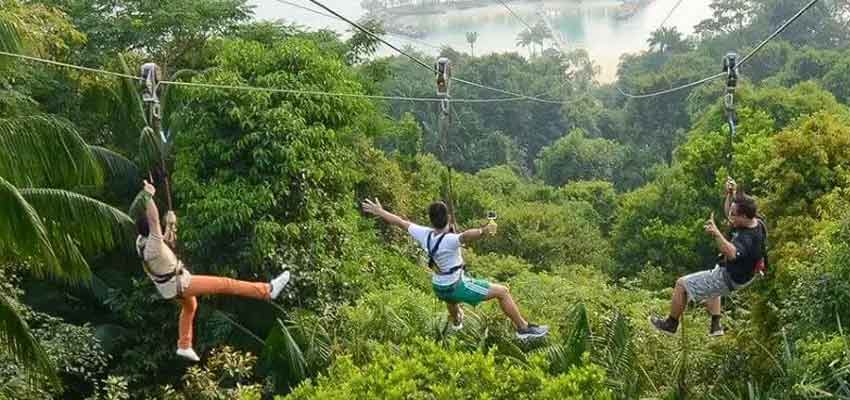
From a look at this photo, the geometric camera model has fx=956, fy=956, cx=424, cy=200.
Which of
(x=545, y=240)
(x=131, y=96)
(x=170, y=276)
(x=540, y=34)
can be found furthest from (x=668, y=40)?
(x=170, y=276)

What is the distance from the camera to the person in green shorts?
20.6 feet

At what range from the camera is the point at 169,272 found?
5.75 m

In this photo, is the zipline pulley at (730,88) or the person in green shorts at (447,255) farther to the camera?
the person in green shorts at (447,255)

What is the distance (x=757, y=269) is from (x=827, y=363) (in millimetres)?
918

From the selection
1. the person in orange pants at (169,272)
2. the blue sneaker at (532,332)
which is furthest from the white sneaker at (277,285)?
the blue sneaker at (532,332)

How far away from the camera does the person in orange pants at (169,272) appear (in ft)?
18.2

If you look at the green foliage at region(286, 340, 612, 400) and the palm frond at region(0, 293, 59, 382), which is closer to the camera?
the green foliage at region(286, 340, 612, 400)

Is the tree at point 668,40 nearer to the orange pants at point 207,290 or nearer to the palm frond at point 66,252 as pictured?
the palm frond at point 66,252

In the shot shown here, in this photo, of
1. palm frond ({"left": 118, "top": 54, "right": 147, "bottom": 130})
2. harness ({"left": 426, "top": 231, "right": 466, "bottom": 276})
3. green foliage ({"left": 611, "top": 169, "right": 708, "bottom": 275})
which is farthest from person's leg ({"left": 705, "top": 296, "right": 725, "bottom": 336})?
green foliage ({"left": 611, "top": 169, "right": 708, "bottom": 275})

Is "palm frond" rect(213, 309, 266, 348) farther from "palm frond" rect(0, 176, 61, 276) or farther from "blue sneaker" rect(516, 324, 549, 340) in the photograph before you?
"blue sneaker" rect(516, 324, 549, 340)

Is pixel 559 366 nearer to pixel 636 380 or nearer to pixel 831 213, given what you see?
pixel 636 380

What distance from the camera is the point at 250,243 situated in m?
10.6

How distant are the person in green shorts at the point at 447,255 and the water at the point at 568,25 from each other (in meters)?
57.6

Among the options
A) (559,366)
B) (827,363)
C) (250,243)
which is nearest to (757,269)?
(827,363)
